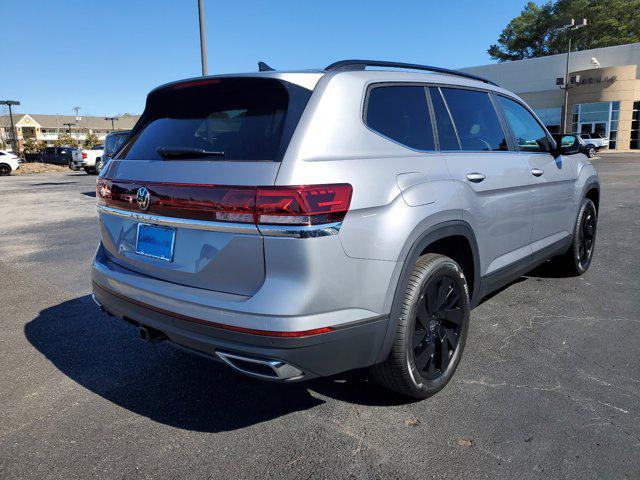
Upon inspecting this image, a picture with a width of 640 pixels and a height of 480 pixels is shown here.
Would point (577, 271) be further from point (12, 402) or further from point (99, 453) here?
point (12, 402)

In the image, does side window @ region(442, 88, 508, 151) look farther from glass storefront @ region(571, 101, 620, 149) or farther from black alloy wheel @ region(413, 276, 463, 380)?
glass storefront @ region(571, 101, 620, 149)

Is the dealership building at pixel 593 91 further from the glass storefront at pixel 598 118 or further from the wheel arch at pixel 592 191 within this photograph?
the wheel arch at pixel 592 191

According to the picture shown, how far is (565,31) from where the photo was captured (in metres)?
57.8

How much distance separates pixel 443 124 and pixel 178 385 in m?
2.34

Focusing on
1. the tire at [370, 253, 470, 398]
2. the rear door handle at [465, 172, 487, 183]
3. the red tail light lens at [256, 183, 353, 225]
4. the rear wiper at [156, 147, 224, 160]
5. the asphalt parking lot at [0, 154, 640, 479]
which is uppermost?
the rear wiper at [156, 147, 224, 160]

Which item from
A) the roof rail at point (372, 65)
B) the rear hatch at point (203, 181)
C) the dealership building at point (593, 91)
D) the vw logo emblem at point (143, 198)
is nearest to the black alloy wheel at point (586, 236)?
the roof rail at point (372, 65)

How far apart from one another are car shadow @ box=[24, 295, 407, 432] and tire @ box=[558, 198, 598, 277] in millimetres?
3025

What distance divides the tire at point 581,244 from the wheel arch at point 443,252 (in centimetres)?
226

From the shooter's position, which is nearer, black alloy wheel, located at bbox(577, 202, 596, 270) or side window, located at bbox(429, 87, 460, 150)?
side window, located at bbox(429, 87, 460, 150)

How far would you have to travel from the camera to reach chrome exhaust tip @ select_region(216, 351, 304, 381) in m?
2.21

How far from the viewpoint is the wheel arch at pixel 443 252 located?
2.49m

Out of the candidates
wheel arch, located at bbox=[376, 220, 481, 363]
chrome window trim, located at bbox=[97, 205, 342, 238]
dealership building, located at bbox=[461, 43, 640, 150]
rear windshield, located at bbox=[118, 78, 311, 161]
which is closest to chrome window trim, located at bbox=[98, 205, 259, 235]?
chrome window trim, located at bbox=[97, 205, 342, 238]

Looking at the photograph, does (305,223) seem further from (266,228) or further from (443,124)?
(443,124)

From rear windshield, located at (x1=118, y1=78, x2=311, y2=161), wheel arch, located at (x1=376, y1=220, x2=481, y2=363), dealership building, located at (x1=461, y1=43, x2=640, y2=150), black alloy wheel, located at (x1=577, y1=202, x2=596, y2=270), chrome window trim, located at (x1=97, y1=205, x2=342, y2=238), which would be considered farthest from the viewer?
dealership building, located at (x1=461, y1=43, x2=640, y2=150)
